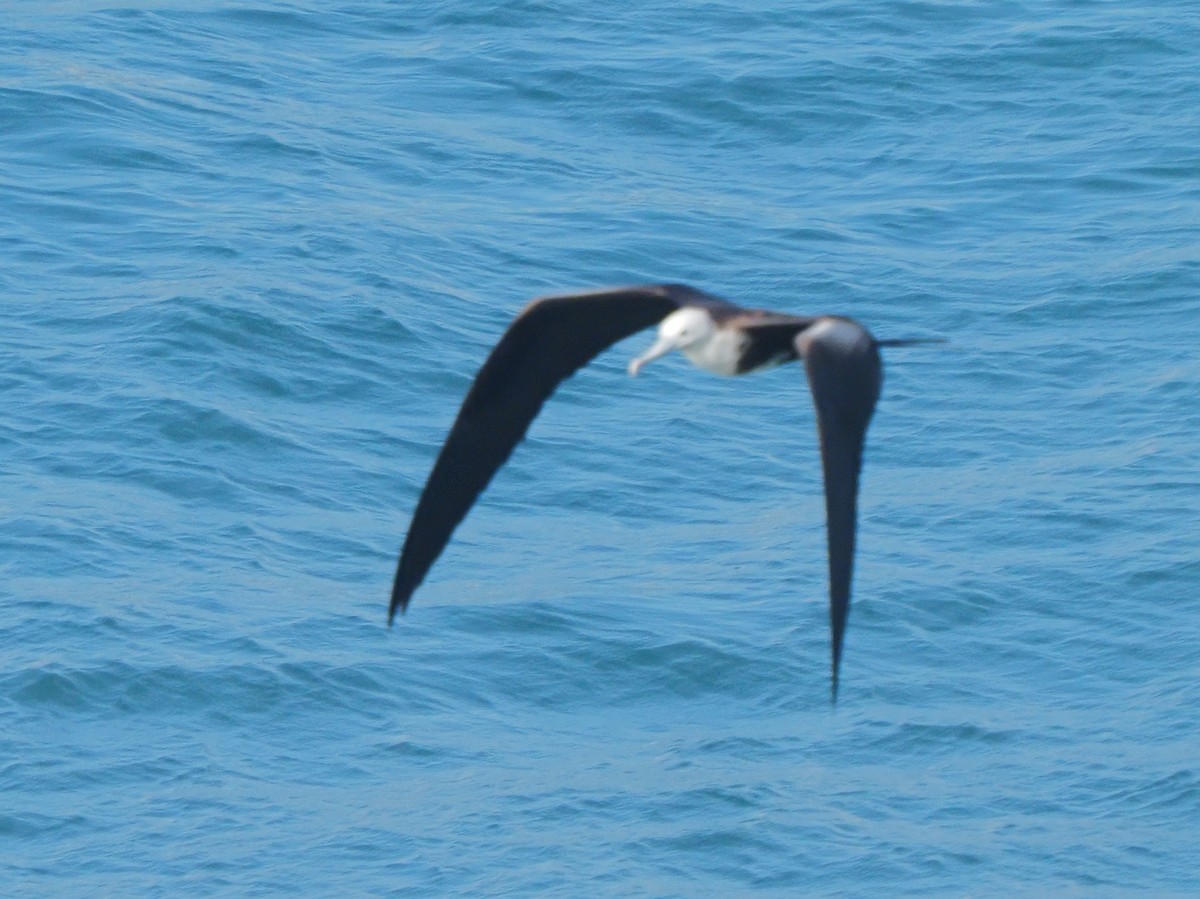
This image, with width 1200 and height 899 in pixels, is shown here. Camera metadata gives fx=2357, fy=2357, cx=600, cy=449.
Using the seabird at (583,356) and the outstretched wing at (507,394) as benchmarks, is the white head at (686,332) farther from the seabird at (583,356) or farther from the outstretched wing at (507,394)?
the outstretched wing at (507,394)

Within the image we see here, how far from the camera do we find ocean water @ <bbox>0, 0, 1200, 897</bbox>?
42.6 ft

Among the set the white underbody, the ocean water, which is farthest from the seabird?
the ocean water

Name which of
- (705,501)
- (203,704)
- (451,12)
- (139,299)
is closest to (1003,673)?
(705,501)

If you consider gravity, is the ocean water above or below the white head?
below

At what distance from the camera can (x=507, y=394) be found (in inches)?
309

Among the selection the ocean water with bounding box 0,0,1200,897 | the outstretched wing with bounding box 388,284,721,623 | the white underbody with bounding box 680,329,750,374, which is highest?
the white underbody with bounding box 680,329,750,374

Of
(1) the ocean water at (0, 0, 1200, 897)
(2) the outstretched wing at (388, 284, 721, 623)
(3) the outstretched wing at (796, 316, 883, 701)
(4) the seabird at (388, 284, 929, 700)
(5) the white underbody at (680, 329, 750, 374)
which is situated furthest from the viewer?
(1) the ocean water at (0, 0, 1200, 897)

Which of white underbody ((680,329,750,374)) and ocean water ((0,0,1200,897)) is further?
ocean water ((0,0,1200,897))

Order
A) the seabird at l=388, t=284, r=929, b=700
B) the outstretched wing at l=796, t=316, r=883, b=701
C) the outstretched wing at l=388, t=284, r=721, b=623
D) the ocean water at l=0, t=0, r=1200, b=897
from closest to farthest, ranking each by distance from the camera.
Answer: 1. the outstretched wing at l=796, t=316, r=883, b=701
2. the seabird at l=388, t=284, r=929, b=700
3. the outstretched wing at l=388, t=284, r=721, b=623
4. the ocean water at l=0, t=0, r=1200, b=897

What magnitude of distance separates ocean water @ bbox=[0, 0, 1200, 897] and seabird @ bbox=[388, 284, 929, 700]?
198 inches

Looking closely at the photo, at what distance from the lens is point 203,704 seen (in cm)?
1343

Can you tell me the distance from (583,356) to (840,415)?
1.41 m

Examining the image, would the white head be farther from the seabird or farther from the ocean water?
the ocean water

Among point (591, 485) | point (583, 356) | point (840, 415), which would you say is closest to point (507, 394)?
point (583, 356)
